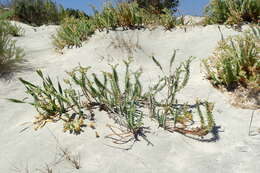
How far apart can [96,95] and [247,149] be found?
122 centimetres

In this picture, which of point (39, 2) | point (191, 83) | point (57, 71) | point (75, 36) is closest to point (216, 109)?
point (191, 83)

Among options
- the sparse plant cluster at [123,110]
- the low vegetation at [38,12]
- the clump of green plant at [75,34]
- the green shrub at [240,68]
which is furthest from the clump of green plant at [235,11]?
the low vegetation at [38,12]

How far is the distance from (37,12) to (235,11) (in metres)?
8.78

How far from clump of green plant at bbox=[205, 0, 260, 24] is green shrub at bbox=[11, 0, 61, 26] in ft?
25.3

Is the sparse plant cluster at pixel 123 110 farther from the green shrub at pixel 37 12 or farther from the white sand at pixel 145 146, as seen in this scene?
the green shrub at pixel 37 12

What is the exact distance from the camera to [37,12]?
420 inches

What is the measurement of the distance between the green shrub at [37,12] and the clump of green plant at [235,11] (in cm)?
772

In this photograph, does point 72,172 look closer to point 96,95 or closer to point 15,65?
point 96,95

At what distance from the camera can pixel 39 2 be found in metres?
10.7

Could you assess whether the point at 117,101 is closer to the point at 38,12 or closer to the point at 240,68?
the point at 240,68

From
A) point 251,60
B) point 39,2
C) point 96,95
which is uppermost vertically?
point 39,2

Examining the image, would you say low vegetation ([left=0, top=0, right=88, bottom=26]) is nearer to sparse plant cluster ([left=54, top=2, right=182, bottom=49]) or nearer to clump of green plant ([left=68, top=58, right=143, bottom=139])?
sparse plant cluster ([left=54, top=2, right=182, bottom=49])

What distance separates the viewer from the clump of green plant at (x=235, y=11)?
12.7 feet

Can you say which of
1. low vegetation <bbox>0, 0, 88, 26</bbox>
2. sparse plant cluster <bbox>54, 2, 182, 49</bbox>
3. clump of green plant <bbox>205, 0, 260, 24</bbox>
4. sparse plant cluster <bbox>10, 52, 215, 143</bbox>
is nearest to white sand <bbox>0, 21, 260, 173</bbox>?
sparse plant cluster <bbox>10, 52, 215, 143</bbox>
